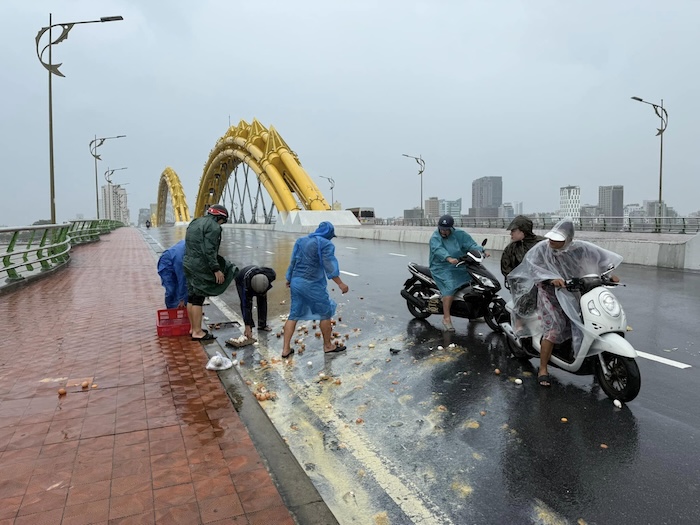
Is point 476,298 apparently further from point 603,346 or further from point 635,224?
point 635,224

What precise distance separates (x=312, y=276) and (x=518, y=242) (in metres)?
2.42

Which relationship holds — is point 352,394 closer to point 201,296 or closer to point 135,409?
point 135,409

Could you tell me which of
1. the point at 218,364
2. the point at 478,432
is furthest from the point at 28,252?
the point at 478,432

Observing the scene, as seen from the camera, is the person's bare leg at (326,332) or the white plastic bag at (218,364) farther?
the person's bare leg at (326,332)

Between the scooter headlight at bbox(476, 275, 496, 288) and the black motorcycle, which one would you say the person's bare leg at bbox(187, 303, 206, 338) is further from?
the scooter headlight at bbox(476, 275, 496, 288)

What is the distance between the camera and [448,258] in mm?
6438

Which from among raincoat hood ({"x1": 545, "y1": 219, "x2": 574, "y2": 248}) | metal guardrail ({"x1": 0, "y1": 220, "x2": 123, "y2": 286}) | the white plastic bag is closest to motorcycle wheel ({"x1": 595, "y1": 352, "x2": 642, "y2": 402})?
raincoat hood ({"x1": 545, "y1": 219, "x2": 574, "y2": 248})

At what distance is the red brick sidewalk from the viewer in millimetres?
2752

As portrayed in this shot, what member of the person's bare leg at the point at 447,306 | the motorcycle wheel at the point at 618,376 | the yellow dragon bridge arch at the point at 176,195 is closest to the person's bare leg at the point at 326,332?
the person's bare leg at the point at 447,306

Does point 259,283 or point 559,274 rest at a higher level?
point 559,274

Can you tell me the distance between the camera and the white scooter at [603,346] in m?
3.90

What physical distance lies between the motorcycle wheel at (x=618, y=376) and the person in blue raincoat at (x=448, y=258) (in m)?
2.46

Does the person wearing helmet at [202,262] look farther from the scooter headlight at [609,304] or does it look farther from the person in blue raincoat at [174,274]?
the scooter headlight at [609,304]

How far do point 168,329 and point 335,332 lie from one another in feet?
7.34
